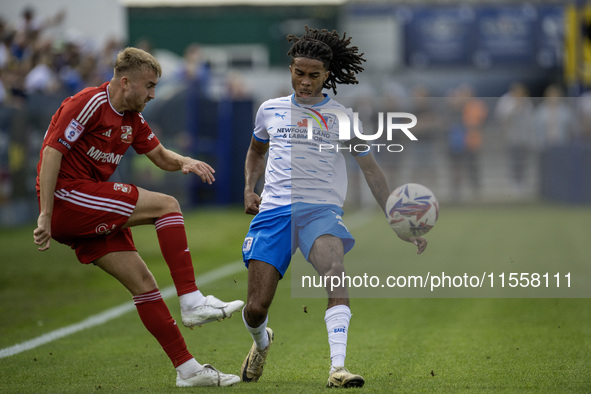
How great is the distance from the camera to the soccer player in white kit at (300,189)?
554 centimetres

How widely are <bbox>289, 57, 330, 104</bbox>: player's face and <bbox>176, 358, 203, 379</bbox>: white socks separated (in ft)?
5.75

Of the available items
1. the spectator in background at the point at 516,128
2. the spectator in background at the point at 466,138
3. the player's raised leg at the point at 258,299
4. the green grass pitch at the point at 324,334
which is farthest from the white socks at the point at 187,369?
the spectator in background at the point at 516,128

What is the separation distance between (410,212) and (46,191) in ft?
7.22

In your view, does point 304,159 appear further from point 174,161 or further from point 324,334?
point 324,334

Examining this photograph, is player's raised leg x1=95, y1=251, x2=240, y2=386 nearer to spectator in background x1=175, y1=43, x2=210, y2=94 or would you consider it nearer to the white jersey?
the white jersey

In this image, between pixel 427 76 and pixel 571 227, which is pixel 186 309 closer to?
pixel 571 227

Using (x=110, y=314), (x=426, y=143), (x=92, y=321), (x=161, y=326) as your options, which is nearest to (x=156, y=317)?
(x=161, y=326)

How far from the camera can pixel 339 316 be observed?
5289mm

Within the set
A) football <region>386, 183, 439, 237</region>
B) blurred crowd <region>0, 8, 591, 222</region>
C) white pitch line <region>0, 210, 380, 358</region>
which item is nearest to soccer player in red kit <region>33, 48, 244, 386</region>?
football <region>386, 183, 439, 237</region>

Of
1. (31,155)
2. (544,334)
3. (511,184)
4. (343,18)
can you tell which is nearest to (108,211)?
(544,334)

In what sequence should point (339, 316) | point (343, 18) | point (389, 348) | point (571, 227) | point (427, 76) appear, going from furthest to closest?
point (343, 18), point (427, 76), point (571, 227), point (389, 348), point (339, 316)

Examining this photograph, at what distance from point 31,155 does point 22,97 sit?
38.7 inches

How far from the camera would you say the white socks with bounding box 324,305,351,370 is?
5.21 m

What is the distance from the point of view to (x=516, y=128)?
743 inches
